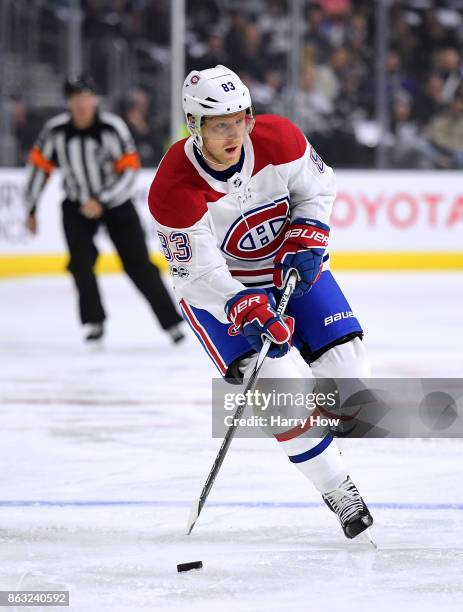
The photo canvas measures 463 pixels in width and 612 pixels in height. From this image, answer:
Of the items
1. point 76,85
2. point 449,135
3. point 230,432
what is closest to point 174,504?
point 230,432

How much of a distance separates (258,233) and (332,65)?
6929 mm

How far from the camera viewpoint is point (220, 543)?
2561 millimetres

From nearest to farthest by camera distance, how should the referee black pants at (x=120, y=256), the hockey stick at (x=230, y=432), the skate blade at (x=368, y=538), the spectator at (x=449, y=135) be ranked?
the skate blade at (x=368, y=538) → the hockey stick at (x=230, y=432) → the referee black pants at (x=120, y=256) → the spectator at (x=449, y=135)

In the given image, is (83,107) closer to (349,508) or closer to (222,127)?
(222,127)

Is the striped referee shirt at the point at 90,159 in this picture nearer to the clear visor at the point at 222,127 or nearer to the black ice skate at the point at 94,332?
the black ice skate at the point at 94,332

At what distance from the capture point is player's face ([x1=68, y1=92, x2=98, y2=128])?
5.68 metres

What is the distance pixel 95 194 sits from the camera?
232 inches

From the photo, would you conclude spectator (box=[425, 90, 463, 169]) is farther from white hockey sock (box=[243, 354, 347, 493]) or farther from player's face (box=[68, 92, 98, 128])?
white hockey sock (box=[243, 354, 347, 493])

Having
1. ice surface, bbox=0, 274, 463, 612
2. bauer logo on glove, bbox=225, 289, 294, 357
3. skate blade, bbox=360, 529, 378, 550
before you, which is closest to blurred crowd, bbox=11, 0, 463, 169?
ice surface, bbox=0, 274, 463, 612

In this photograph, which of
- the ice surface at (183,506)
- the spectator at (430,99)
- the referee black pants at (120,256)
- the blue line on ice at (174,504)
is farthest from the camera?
the spectator at (430,99)

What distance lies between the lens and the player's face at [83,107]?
Result: 5676 mm

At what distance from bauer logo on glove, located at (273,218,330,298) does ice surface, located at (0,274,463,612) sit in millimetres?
523

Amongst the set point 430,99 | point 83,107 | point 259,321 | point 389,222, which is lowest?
point 389,222

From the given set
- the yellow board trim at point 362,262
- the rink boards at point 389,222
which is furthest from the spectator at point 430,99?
the yellow board trim at point 362,262
